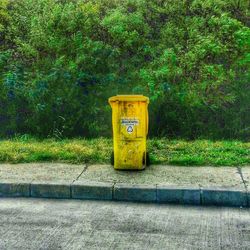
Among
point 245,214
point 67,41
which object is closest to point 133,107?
point 245,214

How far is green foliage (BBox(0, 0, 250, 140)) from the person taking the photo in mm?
10094

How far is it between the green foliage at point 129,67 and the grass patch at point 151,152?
Answer: 4.05ft

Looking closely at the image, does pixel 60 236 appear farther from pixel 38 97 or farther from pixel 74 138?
pixel 38 97

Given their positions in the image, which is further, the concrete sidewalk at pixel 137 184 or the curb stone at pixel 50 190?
the curb stone at pixel 50 190

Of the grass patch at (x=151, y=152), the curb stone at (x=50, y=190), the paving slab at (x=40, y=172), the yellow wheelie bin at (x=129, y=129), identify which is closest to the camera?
the curb stone at (x=50, y=190)

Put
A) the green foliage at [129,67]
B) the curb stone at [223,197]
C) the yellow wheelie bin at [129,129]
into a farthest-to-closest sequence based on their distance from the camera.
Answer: the green foliage at [129,67], the yellow wheelie bin at [129,129], the curb stone at [223,197]

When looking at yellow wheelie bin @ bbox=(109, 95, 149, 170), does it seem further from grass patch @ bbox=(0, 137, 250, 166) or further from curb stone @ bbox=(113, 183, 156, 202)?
curb stone @ bbox=(113, 183, 156, 202)

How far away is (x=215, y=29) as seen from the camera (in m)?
11.2

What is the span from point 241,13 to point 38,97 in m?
4.65

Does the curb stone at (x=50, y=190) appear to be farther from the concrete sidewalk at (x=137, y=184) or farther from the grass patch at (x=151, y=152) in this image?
the grass patch at (x=151, y=152)

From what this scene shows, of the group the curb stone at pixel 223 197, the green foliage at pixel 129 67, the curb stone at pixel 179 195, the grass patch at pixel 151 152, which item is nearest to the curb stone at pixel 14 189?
the grass patch at pixel 151 152

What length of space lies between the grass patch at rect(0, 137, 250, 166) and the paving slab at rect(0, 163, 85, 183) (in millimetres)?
236

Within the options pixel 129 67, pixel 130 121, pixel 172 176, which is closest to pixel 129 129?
pixel 130 121

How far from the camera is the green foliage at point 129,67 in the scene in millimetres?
10094
